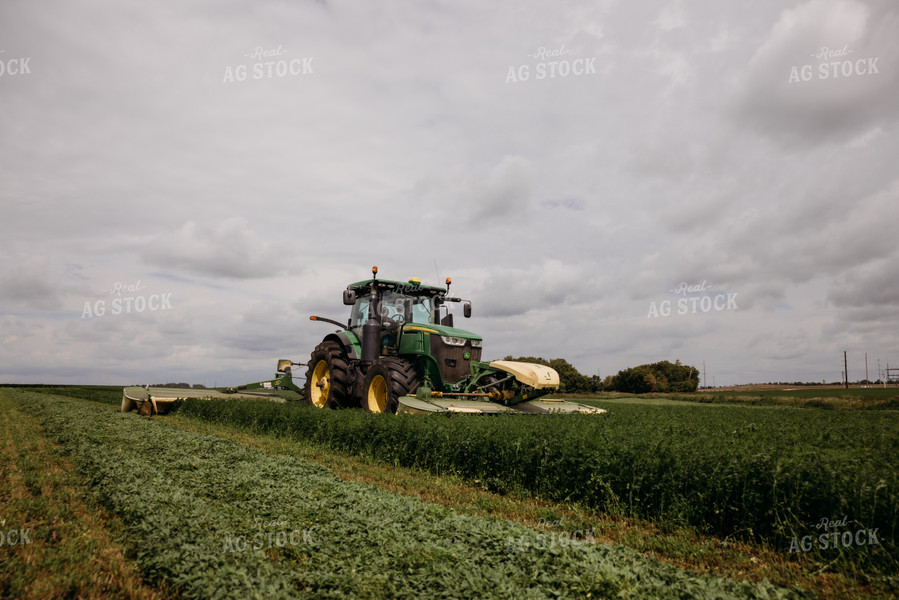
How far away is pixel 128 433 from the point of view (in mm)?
9961

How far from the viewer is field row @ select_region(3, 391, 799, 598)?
3.44 meters

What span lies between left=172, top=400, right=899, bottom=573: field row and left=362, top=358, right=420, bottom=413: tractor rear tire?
3.61 ft

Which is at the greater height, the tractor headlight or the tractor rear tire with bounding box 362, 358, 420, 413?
the tractor headlight

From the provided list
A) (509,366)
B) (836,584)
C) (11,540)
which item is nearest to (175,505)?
(11,540)

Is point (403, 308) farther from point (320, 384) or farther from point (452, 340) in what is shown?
point (320, 384)

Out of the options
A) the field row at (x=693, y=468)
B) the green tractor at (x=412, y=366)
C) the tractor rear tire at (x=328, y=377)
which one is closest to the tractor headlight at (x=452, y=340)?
the green tractor at (x=412, y=366)

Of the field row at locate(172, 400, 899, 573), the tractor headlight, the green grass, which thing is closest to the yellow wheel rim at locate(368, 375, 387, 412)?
the tractor headlight

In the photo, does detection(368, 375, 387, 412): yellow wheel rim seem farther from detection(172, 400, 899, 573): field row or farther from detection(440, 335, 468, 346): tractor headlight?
detection(172, 400, 899, 573): field row

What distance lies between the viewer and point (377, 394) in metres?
11.2

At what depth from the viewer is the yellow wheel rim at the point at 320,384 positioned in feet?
43.4

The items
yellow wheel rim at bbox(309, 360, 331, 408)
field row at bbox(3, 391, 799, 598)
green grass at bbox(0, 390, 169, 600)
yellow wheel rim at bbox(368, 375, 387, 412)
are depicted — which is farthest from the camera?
yellow wheel rim at bbox(309, 360, 331, 408)

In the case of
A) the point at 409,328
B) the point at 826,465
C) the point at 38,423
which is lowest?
the point at 38,423

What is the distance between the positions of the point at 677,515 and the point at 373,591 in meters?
3.32

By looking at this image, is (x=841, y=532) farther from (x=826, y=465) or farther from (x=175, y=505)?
(x=175, y=505)
